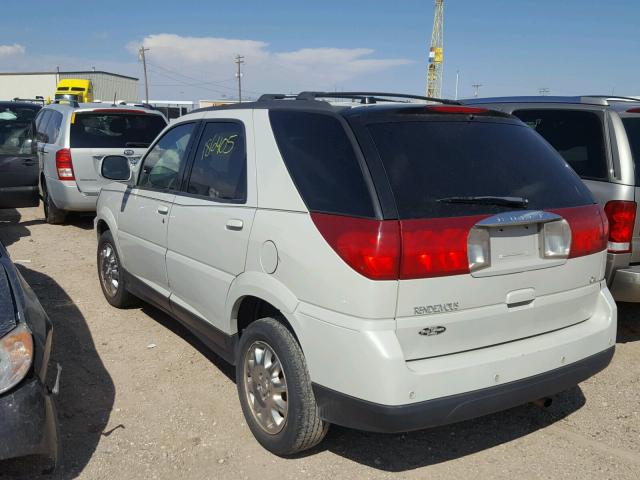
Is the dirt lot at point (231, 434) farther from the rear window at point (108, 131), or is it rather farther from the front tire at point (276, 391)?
the rear window at point (108, 131)

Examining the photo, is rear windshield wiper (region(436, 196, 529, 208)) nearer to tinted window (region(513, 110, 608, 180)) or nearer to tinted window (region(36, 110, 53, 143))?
tinted window (region(513, 110, 608, 180))

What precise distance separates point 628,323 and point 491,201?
3.33m

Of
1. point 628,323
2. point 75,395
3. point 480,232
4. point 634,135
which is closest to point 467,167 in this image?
point 480,232

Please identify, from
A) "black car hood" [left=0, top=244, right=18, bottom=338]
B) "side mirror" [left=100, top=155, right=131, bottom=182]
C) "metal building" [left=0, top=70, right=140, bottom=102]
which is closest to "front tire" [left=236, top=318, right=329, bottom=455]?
"black car hood" [left=0, top=244, right=18, bottom=338]

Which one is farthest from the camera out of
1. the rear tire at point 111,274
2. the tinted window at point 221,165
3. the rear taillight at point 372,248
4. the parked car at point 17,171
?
the parked car at point 17,171

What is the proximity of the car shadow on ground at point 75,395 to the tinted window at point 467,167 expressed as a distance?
6.62 ft

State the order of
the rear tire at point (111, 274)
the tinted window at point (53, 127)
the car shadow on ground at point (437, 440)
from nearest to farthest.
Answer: the car shadow on ground at point (437, 440) → the rear tire at point (111, 274) → the tinted window at point (53, 127)

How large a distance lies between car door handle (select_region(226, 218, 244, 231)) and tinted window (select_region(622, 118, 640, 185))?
9.66 feet

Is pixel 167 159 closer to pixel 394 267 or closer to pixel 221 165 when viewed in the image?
pixel 221 165

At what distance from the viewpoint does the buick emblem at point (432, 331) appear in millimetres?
2545

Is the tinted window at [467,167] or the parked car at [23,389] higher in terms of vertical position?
the tinted window at [467,167]

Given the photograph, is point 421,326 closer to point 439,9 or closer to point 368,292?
point 368,292

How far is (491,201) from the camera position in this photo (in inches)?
107

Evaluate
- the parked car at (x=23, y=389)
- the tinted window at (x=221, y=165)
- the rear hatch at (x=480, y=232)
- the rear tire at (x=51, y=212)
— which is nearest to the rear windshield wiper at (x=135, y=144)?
the rear tire at (x=51, y=212)
